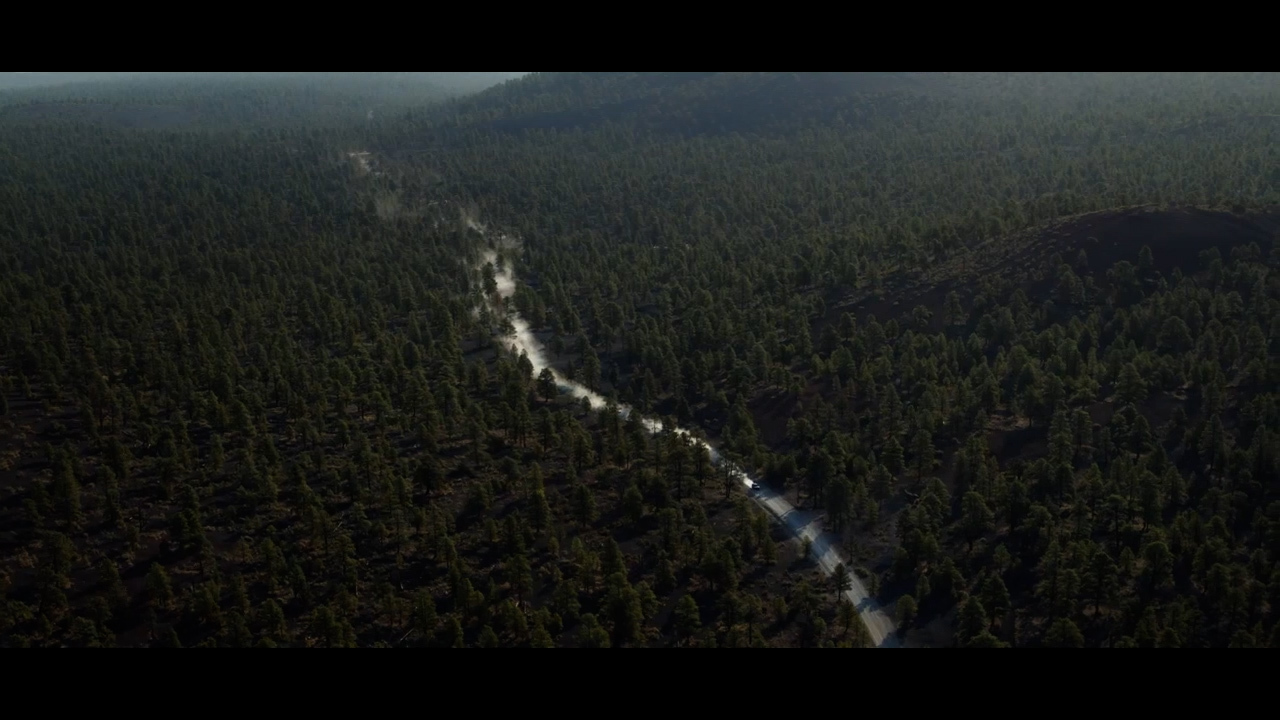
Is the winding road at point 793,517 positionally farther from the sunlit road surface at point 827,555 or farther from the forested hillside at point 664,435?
the forested hillside at point 664,435

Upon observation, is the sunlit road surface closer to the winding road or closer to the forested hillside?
the winding road

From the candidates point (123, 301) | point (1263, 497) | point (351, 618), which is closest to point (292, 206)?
point (123, 301)

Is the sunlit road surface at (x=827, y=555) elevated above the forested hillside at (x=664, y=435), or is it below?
below

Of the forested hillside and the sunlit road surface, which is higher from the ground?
the forested hillside


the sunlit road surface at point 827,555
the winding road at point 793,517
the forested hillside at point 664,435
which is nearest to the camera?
the forested hillside at point 664,435

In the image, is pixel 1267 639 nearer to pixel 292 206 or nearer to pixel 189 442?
pixel 189 442

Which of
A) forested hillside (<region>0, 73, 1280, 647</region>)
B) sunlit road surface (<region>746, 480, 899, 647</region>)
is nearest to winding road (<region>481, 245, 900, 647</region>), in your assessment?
sunlit road surface (<region>746, 480, 899, 647</region>)

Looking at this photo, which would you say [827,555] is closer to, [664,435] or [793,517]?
[793,517]

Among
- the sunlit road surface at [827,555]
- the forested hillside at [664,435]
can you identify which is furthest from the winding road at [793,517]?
the forested hillside at [664,435]

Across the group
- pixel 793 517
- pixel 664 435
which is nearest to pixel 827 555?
pixel 793 517
